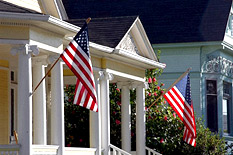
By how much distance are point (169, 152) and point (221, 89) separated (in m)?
7.57

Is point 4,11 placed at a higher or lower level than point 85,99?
higher

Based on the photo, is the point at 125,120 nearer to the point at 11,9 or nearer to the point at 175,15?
the point at 11,9

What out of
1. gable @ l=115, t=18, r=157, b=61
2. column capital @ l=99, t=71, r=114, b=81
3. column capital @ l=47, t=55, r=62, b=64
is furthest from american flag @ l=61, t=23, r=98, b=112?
gable @ l=115, t=18, r=157, b=61

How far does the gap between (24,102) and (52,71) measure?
5.78 feet

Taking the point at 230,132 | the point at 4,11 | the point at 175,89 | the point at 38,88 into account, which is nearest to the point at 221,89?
the point at 230,132

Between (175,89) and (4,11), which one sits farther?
(175,89)

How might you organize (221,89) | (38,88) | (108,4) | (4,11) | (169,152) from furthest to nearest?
1. (108,4)
2. (221,89)
3. (169,152)
4. (38,88)
5. (4,11)

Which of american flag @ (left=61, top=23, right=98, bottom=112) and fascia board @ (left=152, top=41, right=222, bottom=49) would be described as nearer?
american flag @ (left=61, top=23, right=98, bottom=112)

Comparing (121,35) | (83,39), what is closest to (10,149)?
(83,39)

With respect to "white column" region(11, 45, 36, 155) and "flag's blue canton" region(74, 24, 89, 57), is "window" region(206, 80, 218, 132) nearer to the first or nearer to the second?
"flag's blue canton" region(74, 24, 89, 57)

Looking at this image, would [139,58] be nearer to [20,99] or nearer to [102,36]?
[102,36]

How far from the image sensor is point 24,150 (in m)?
15.7

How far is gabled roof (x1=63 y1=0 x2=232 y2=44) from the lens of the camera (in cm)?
→ 3275

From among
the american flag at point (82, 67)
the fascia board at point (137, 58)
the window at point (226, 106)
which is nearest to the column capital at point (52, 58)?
the american flag at point (82, 67)
